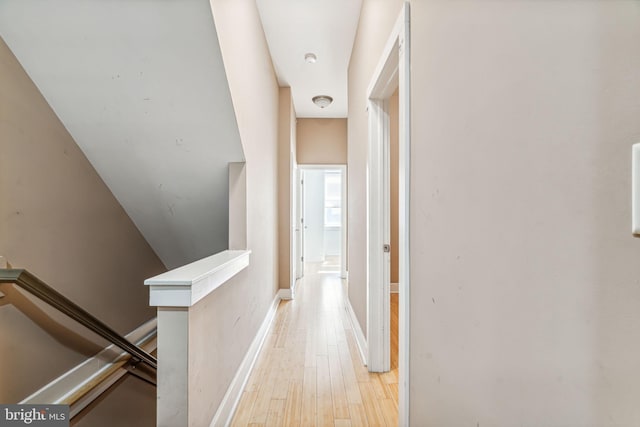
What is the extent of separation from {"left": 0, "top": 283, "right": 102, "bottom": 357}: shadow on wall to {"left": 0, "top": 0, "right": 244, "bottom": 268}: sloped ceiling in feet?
2.89

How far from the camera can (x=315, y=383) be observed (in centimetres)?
198

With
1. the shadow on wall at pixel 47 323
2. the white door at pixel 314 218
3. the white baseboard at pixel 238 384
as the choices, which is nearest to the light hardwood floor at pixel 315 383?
the white baseboard at pixel 238 384

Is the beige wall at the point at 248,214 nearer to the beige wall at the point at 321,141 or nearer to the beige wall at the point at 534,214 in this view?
the beige wall at the point at 534,214

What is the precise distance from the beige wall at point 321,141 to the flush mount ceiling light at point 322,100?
0.71 metres

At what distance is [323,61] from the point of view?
333 cm

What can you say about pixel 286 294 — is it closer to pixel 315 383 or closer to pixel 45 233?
pixel 315 383

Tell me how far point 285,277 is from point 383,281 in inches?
88.4

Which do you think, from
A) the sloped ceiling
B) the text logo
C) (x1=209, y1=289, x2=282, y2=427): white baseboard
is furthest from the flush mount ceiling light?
the text logo

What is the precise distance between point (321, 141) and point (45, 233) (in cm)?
393

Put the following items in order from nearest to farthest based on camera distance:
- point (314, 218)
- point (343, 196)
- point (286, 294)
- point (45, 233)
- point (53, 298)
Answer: point (53, 298) < point (45, 233) < point (286, 294) < point (343, 196) < point (314, 218)

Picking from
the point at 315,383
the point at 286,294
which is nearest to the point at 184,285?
the point at 315,383

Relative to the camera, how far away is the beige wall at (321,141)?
5.08 metres

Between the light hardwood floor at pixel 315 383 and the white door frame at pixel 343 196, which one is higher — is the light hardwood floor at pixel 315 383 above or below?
below

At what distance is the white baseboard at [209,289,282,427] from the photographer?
1502 mm
